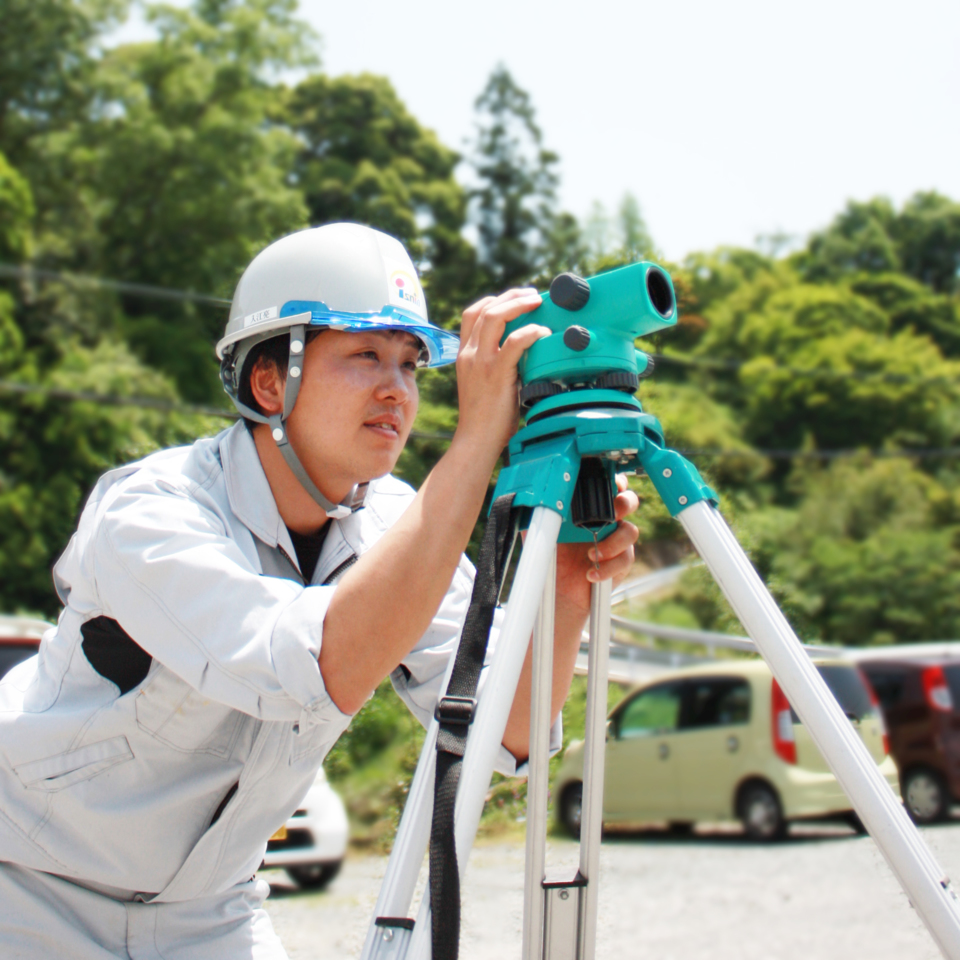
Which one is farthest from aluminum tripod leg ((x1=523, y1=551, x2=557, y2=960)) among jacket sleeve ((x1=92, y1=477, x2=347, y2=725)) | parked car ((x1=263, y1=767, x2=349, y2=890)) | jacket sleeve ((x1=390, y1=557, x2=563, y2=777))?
parked car ((x1=263, y1=767, x2=349, y2=890))

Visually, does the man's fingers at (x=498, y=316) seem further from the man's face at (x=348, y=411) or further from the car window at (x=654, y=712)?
the car window at (x=654, y=712)

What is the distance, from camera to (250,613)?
4.35 ft

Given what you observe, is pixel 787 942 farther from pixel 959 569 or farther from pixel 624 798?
pixel 959 569

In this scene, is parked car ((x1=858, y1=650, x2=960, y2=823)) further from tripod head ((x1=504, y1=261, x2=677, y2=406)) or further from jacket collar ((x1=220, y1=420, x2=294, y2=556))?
jacket collar ((x1=220, y1=420, x2=294, y2=556))

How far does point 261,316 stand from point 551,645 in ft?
2.67

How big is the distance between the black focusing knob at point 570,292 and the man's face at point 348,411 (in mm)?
451

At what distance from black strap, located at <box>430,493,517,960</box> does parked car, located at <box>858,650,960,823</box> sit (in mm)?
1059

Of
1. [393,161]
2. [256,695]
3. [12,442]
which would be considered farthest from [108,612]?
[393,161]

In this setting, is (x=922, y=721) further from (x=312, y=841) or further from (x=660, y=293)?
(x=660, y=293)

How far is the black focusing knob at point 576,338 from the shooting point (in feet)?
4.39

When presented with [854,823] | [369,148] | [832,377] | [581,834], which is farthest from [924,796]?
[832,377]

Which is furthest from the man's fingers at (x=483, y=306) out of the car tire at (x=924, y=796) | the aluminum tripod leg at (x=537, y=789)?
the car tire at (x=924, y=796)

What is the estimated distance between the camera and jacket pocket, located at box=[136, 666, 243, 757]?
1.51 m

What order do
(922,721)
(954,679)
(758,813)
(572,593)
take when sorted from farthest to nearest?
(954,679) < (758,813) < (922,721) < (572,593)
